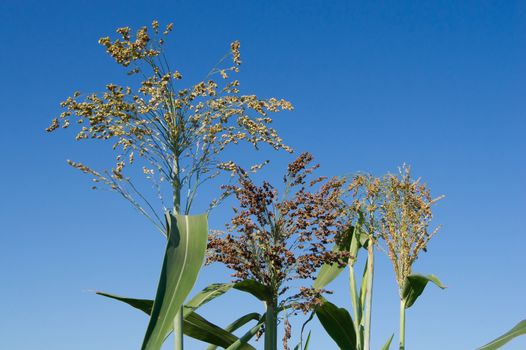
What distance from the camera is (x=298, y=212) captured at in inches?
182

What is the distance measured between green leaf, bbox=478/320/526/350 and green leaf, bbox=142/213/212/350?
2.37m

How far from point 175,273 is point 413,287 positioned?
301cm

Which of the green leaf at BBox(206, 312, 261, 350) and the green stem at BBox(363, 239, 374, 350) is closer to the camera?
the green leaf at BBox(206, 312, 261, 350)

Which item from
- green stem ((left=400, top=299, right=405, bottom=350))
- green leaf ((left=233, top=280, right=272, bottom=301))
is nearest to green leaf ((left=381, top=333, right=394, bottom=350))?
green stem ((left=400, top=299, right=405, bottom=350))

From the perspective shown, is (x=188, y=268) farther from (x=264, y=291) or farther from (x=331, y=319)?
(x=331, y=319)

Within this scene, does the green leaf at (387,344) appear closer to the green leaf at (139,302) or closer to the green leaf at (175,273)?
the green leaf at (139,302)

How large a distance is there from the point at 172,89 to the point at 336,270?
2.05m

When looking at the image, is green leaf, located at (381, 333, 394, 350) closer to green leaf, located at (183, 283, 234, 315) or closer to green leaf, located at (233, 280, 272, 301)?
green leaf, located at (233, 280, 272, 301)

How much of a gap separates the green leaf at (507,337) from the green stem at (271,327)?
4.71 ft

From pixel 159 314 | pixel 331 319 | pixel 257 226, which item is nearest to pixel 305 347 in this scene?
pixel 331 319

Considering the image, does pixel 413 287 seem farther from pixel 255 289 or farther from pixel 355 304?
pixel 255 289


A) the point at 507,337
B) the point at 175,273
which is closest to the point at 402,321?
the point at 507,337

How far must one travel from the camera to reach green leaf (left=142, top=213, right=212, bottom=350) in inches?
113

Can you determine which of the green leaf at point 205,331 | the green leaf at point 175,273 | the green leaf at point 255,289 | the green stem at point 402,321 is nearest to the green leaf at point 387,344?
the green stem at point 402,321
